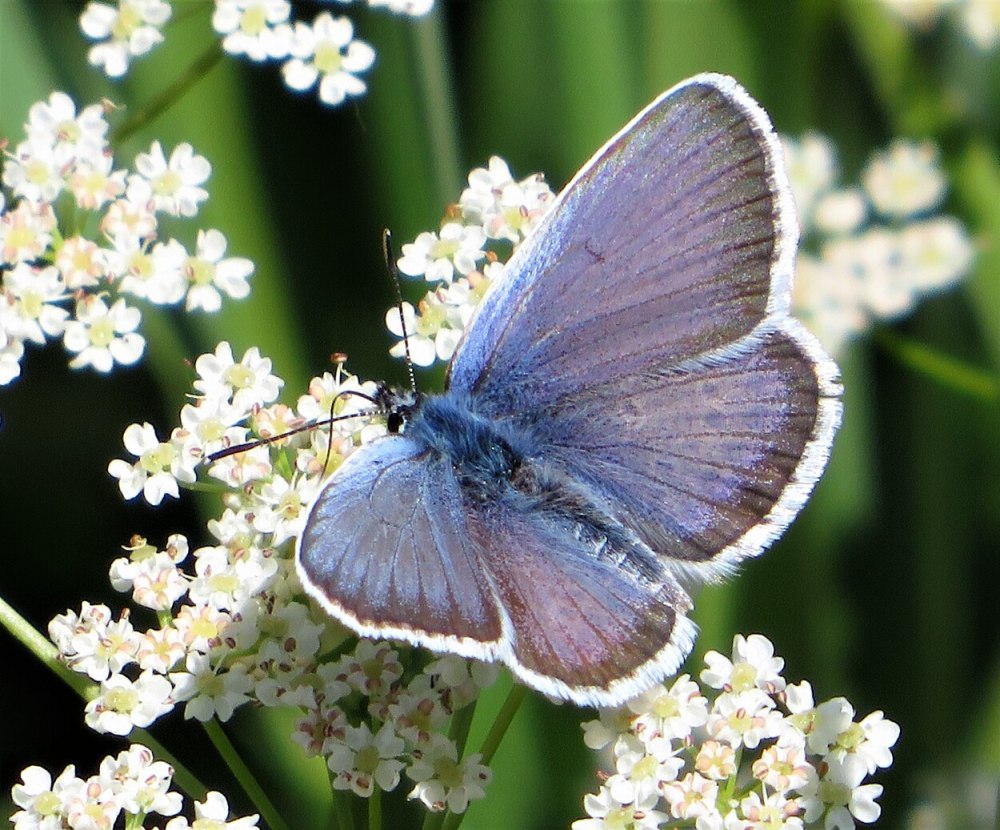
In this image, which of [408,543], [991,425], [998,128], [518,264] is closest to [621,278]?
[518,264]

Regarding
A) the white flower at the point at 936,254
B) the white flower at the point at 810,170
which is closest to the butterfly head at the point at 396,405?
the white flower at the point at 810,170

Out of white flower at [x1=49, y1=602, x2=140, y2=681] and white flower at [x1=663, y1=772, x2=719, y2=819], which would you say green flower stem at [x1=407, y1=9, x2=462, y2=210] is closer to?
white flower at [x1=49, y1=602, x2=140, y2=681]

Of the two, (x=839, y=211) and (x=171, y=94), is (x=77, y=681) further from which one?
(x=839, y=211)

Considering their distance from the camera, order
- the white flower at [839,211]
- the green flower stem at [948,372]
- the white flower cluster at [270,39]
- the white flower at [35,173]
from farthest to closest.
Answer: the white flower at [839,211] < the green flower stem at [948,372] < the white flower cluster at [270,39] < the white flower at [35,173]

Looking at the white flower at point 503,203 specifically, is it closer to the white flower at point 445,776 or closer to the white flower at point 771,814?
the white flower at point 445,776

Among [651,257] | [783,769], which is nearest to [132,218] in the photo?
[651,257]
